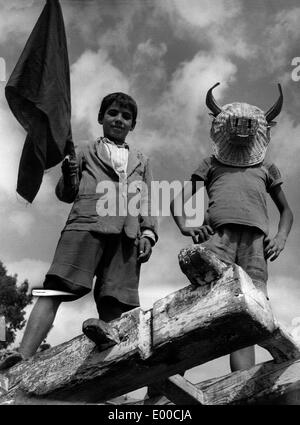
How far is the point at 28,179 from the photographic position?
3330 millimetres

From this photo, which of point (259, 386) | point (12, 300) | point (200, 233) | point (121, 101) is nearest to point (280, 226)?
point (200, 233)

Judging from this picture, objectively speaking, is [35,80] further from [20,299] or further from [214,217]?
[20,299]

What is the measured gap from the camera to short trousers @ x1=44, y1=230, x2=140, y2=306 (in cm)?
328

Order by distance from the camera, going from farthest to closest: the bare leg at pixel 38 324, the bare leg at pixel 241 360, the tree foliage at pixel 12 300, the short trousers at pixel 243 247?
the tree foliage at pixel 12 300 < the short trousers at pixel 243 247 < the bare leg at pixel 241 360 < the bare leg at pixel 38 324

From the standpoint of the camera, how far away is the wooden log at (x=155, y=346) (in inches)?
91.0

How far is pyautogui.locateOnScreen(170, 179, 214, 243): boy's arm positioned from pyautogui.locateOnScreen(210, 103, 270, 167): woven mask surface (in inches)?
12.8

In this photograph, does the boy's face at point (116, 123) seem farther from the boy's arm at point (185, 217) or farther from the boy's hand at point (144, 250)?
the boy's hand at point (144, 250)

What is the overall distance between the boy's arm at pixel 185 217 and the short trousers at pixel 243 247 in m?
0.06

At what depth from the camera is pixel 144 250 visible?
3637 millimetres

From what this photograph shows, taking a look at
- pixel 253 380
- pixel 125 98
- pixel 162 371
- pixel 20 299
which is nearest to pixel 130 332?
pixel 162 371

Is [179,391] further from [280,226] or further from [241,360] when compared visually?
[280,226]

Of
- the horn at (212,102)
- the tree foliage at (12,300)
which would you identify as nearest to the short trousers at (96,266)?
the horn at (212,102)

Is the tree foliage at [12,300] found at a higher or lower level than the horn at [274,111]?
higher
